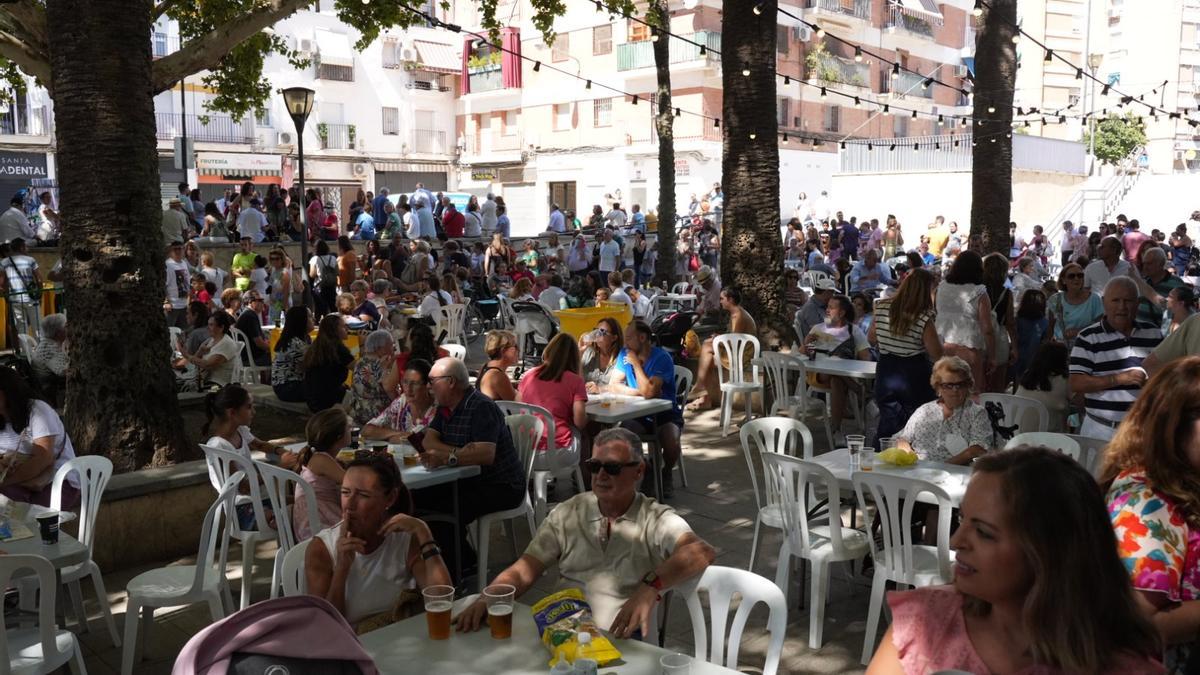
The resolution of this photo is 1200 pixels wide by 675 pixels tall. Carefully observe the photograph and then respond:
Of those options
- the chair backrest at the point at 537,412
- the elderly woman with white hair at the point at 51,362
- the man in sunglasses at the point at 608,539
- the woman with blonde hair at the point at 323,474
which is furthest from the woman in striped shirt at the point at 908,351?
the elderly woman with white hair at the point at 51,362

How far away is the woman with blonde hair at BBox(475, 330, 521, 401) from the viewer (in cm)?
682

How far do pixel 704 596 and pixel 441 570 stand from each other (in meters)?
2.10

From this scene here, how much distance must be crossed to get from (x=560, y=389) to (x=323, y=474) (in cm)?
203

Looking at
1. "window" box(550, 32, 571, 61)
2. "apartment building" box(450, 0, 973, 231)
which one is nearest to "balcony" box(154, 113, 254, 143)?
"apartment building" box(450, 0, 973, 231)

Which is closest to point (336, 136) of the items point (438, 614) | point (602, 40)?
point (602, 40)

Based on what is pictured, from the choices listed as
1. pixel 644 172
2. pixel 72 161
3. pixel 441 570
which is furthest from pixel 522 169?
pixel 441 570

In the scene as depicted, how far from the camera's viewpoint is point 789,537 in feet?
16.2

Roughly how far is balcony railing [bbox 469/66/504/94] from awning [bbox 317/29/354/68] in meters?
5.38

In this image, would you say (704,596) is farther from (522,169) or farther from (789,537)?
(522,169)

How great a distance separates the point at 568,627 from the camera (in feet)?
9.98

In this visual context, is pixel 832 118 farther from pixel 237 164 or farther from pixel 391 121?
pixel 237 164

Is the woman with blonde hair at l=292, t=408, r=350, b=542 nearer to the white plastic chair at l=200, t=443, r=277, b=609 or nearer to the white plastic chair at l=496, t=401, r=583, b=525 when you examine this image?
the white plastic chair at l=200, t=443, r=277, b=609

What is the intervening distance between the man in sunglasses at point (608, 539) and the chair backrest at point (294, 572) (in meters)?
0.70

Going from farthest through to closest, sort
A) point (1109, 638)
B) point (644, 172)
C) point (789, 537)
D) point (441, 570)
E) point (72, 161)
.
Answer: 1. point (644, 172)
2. point (72, 161)
3. point (789, 537)
4. point (441, 570)
5. point (1109, 638)
